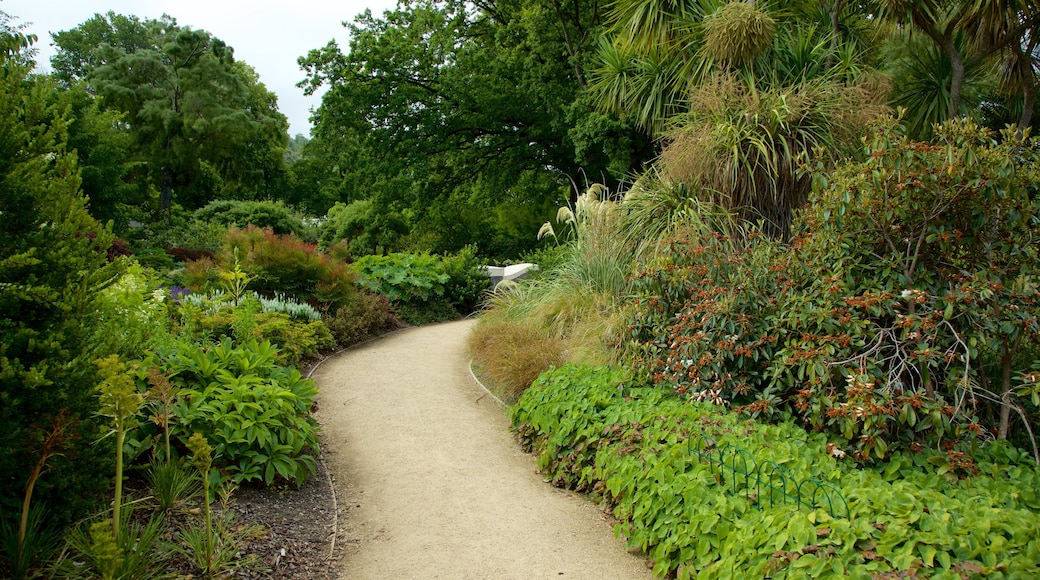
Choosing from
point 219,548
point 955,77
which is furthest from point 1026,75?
point 219,548

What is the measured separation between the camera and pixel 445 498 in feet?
13.3

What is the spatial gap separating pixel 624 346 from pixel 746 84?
15.8 feet

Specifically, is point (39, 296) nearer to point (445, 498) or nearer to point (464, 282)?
point (445, 498)

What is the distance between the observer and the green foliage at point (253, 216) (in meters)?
17.0

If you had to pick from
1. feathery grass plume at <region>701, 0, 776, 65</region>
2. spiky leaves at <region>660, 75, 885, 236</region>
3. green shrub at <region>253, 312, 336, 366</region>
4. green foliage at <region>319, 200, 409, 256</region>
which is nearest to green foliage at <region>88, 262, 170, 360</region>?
green shrub at <region>253, 312, 336, 366</region>

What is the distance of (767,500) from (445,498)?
204cm

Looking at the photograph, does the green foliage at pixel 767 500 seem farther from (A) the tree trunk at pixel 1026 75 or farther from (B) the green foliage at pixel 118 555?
(A) the tree trunk at pixel 1026 75

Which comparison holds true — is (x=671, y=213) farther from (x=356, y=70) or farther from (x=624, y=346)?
(x=356, y=70)

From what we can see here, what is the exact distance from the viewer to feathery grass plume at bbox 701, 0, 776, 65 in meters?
7.37

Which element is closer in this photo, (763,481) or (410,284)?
(763,481)

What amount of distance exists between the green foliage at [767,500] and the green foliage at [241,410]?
1755 mm

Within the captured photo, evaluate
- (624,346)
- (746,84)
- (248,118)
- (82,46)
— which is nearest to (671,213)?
(624,346)

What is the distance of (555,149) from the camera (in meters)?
17.3

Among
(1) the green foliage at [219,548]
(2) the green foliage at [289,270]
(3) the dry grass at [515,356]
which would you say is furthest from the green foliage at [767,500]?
(2) the green foliage at [289,270]
